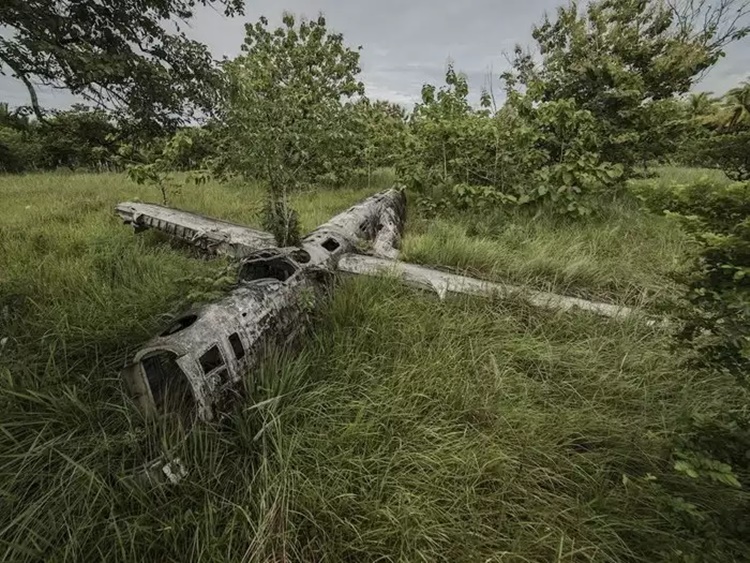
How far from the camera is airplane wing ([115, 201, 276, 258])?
3.54m

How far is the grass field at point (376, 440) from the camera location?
1.26 m

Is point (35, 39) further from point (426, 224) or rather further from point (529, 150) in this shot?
point (529, 150)

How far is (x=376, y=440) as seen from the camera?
165cm

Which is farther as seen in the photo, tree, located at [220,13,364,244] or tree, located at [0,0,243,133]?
tree, located at [220,13,364,244]

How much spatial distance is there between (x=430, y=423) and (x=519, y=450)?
0.41 metres

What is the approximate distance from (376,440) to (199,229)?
3080 millimetres

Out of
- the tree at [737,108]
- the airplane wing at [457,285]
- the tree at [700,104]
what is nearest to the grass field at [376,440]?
the airplane wing at [457,285]

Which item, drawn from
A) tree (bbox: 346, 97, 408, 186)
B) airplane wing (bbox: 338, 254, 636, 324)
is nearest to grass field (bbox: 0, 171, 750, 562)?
airplane wing (bbox: 338, 254, 636, 324)

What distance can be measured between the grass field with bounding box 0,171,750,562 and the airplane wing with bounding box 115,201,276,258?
2.40ft

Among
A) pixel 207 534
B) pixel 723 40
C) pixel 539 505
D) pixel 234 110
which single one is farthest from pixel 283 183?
pixel 723 40

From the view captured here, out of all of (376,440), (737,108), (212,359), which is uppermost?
(737,108)

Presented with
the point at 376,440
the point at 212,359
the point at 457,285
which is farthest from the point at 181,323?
the point at 457,285

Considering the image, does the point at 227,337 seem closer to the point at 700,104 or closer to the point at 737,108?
the point at 737,108

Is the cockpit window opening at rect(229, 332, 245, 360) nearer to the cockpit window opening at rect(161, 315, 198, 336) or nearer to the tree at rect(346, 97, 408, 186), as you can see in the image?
the cockpit window opening at rect(161, 315, 198, 336)
